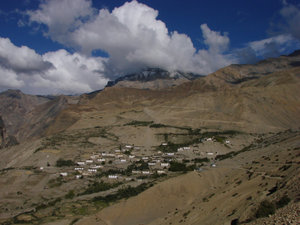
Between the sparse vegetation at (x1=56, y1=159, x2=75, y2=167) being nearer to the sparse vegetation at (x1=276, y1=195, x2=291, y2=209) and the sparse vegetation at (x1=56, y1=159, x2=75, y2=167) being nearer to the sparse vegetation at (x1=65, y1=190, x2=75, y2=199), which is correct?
the sparse vegetation at (x1=65, y1=190, x2=75, y2=199)

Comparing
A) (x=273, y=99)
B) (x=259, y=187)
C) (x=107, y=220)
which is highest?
(x=273, y=99)

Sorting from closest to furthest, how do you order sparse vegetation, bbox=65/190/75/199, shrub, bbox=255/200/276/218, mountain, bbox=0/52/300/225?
1. shrub, bbox=255/200/276/218
2. mountain, bbox=0/52/300/225
3. sparse vegetation, bbox=65/190/75/199

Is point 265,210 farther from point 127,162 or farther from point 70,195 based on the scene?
point 127,162

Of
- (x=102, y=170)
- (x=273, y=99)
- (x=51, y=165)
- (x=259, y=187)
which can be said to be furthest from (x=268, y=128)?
(x=259, y=187)

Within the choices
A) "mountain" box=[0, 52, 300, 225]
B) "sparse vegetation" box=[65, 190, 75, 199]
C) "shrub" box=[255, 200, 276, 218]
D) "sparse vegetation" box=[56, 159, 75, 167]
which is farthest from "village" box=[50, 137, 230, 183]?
"shrub" box=[255, 200, 276, 218]

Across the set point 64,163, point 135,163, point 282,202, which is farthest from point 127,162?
point 282,202

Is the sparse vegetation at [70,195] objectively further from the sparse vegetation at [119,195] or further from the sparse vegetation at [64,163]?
the sparse vegetation at [64,163]

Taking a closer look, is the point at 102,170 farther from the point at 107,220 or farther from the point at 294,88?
the point at 294,88
